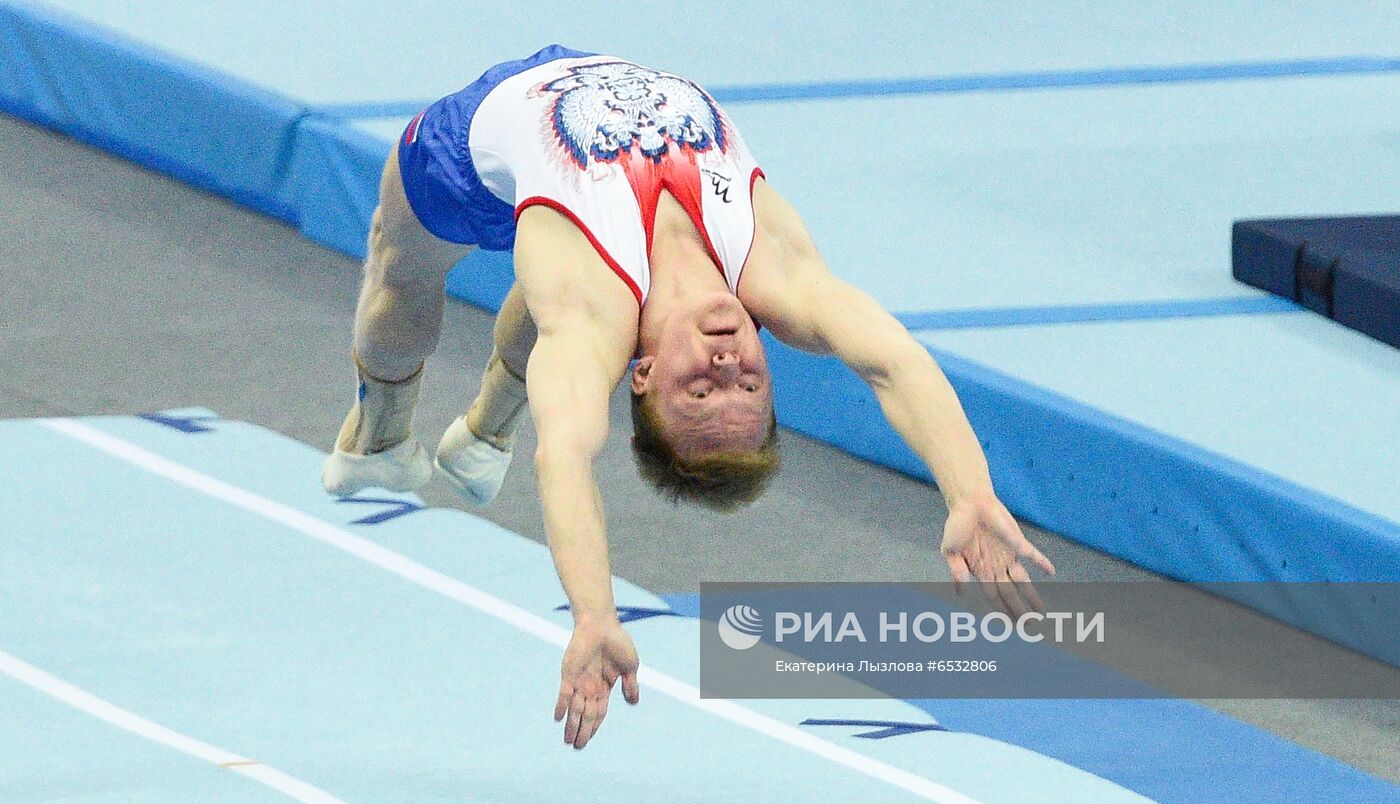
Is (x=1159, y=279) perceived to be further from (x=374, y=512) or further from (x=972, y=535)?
(x=972, y=535)

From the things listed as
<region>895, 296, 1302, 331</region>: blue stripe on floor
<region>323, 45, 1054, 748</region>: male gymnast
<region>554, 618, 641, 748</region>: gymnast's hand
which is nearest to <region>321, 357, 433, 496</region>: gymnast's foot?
<region>323, 45, 1054, 748</region>: male gymnast

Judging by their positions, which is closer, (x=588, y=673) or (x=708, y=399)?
(x=588, y=673)

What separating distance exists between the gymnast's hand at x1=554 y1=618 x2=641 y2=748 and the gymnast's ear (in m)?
0.47

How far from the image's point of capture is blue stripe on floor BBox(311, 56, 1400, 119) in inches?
273

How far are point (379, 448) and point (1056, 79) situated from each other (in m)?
3.39

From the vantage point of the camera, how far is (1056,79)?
714cm

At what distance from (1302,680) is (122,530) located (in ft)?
7.46

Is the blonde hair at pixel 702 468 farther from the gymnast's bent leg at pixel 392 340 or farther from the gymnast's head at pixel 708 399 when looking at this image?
the gymnast's bent leg at pixel 392 340

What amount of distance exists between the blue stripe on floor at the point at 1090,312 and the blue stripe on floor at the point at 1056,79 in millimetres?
1623

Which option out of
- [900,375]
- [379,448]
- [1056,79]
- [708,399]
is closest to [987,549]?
[900,375]

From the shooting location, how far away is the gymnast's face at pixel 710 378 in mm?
3086
